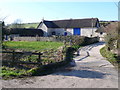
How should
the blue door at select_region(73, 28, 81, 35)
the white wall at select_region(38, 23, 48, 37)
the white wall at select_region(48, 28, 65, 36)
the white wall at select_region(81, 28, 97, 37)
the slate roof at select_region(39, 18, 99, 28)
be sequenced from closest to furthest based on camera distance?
the white wall at select_region(81, 28, 97, 37)
the slate roof at select_region(39, 18, 99, 28)
the blue door at select_region(73, 28, 81, 35)
the white wall at select_region(38, 23, 48, 37)
the white wall at select_region(48, 28, 65, 36)

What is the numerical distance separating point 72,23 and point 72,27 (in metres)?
2.18

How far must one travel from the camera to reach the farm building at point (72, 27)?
49.5 metres

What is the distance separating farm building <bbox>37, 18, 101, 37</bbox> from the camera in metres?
49.5

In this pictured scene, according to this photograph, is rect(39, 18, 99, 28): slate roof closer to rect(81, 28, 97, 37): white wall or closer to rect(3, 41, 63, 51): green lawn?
rect(81, 28, 97, 37): white wall

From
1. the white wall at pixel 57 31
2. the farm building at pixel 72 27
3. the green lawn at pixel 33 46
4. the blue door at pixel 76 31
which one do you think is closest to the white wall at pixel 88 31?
the farm building at pixel 72 27

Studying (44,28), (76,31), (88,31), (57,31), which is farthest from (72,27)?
(44,28)

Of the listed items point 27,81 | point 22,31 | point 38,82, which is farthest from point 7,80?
point 22,31

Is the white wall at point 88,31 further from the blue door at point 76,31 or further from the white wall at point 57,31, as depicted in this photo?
the white wall at point 57,31

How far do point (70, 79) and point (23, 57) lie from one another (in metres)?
5.88

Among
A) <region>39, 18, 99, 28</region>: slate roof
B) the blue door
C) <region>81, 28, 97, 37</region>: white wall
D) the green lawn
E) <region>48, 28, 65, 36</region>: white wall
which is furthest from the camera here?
<region>48, 28, 65, 36</region>: white wall

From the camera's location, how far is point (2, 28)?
1255cm

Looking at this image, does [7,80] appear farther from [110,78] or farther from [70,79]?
[110,78]

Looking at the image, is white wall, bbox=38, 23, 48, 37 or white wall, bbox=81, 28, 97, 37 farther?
white wall, bbox=38, 23, 48, 37

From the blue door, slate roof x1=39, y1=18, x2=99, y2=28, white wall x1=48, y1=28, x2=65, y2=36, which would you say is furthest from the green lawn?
white wall x1=48, y1=28, x2=65, y2=36
